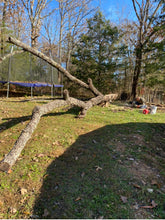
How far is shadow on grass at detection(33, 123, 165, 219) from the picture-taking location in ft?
6.04

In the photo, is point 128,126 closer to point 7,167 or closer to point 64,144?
point 64,144

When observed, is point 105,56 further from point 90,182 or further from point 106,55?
point 90,182

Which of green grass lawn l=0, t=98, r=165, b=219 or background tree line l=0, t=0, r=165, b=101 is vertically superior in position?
background tree line l=0, t=0, r=165, b=101

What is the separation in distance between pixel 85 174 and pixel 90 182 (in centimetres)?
20

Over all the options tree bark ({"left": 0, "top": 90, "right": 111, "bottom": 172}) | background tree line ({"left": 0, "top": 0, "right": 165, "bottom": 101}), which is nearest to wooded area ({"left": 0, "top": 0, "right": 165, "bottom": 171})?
background tree line ({"left": 0, "top": 0, "right": 165, "bottom": 101})

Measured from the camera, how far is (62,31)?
51.7 ft

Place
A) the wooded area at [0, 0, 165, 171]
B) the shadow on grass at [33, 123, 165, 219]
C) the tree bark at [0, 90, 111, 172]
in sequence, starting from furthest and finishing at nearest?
the wooded area at [0, 0, 165, 171] < the tree bark at [0, 90, 111, 172] < the shadow on grass at [33, 123, 165, 219]

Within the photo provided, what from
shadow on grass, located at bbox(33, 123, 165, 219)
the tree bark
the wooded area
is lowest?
shadow on grass, located at bbox(33, 123, 165, 219)

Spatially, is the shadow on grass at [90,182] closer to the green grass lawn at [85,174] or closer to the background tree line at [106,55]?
the green grass lawn at [85,174]

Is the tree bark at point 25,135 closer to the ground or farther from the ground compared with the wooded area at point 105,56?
closer to the ground

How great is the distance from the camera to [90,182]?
7.58 feet

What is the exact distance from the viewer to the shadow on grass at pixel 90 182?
72.5 inches

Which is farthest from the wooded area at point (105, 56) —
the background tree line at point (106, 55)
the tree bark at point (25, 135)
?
the tree bark at point (25, 135)

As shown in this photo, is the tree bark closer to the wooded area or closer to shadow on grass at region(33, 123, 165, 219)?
shadow on grass at region(33, 123, 165, 219)
